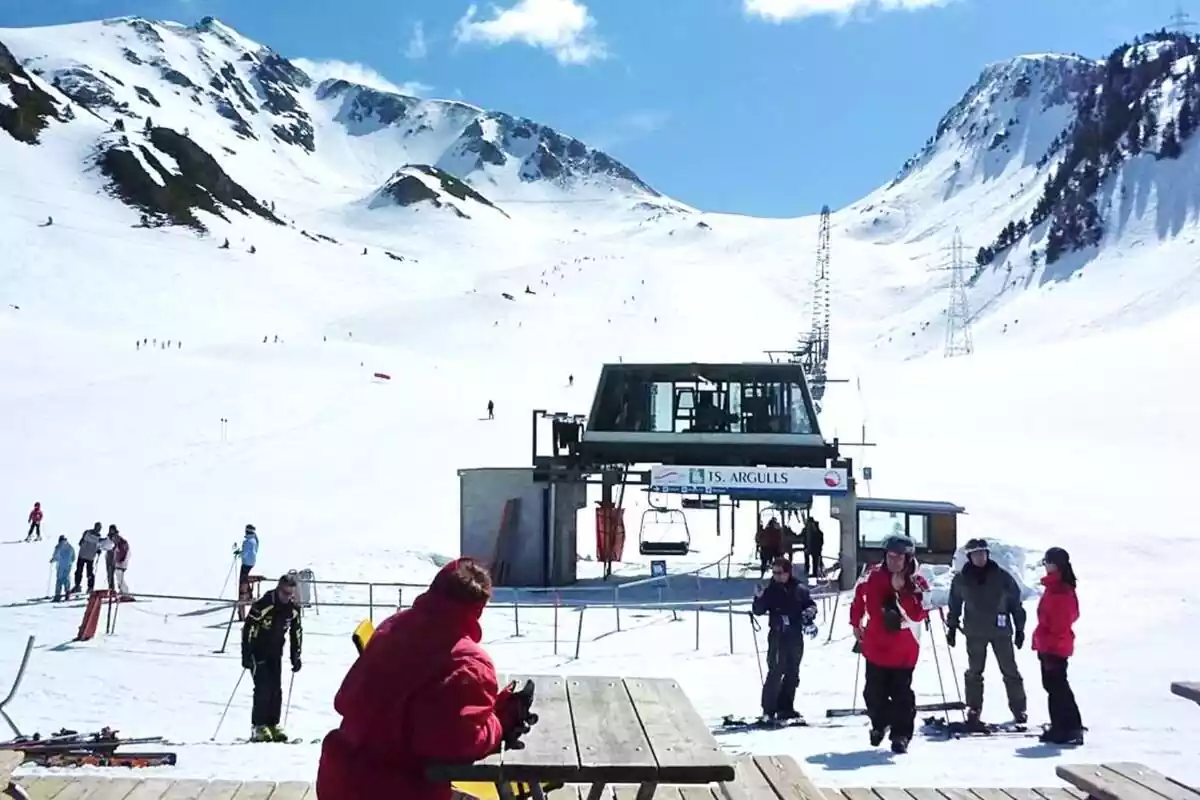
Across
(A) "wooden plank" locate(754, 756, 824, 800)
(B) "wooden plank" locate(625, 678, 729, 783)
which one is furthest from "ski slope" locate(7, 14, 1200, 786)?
(B) "wooden plank" locate(625, 678, 729, 783)

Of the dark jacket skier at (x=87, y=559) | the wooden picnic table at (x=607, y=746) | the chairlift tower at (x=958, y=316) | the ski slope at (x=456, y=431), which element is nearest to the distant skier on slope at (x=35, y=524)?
the ski slope at (x=456, y=431)

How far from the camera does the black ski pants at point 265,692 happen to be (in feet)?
28.8

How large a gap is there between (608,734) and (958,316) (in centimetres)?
7914

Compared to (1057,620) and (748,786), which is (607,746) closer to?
(748,786)

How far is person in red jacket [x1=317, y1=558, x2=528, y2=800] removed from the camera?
3.60 m

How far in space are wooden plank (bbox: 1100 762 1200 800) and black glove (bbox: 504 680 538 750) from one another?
283 cm

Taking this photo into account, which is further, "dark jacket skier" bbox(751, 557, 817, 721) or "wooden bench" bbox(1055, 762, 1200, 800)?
"dark jacket skier" bbox(751, 557, 817, 721)

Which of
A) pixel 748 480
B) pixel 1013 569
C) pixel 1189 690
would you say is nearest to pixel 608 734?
pixel 1189 690

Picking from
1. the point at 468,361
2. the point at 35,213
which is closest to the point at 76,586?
the point at 468,361

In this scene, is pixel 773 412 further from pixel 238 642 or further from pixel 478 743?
pixel 478 743

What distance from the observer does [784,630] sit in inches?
348

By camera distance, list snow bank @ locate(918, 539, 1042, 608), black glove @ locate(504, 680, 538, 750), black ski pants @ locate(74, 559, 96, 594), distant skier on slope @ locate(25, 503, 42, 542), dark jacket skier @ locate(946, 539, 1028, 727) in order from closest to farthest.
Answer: black glove @ locate(504, 680, 538, 750) → dark jacket skier @ locate(946, 539, 1028, 727) → snow bank @ locate(918, 539, 1042, 608) → black ski pants @ locate(74, 559, 96, 594) → distant skier on slope @ locate(25, 503, 42, 542)

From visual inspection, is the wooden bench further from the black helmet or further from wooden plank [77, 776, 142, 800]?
wooden plank [77, 776, 142, 800]

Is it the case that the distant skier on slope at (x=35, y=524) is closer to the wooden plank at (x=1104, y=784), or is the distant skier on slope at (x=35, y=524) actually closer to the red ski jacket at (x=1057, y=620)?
the red ski jacket at (x=1057, y=620)
